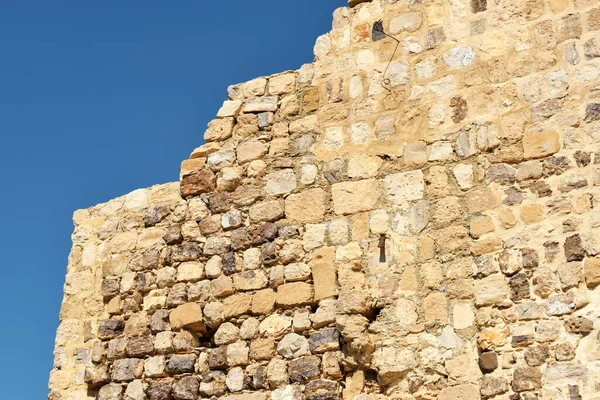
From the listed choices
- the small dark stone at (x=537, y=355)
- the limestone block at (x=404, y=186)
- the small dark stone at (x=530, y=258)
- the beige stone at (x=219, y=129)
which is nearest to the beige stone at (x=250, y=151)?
the beige stone at (x=219, y=129)

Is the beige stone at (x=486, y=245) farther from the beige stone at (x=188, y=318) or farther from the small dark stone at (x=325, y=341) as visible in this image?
the beige stone at (x=188, y=318)

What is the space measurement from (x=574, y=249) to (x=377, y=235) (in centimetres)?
130

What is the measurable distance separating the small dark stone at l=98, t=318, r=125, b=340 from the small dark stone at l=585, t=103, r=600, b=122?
362 centimetres

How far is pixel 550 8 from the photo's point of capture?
20.5ft

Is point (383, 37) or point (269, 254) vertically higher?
point (383, 37)

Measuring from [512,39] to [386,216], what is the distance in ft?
4.72

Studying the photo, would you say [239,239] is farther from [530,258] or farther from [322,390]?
[530,258]

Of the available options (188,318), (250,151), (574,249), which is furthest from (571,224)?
(188,318)

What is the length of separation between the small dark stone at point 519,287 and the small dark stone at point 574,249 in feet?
0.93

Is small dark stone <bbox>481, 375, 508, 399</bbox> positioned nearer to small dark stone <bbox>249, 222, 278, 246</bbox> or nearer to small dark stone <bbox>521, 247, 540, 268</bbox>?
small dark stone <bbox>521, 247, 540, 268</bbox>

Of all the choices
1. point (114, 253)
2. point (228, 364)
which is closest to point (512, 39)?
point (228, 364)

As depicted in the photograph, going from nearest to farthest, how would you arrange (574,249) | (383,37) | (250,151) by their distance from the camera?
(574,249) < (383,37) < (250,151)

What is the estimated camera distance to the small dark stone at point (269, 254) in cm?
660

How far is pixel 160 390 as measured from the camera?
21.9 ft
